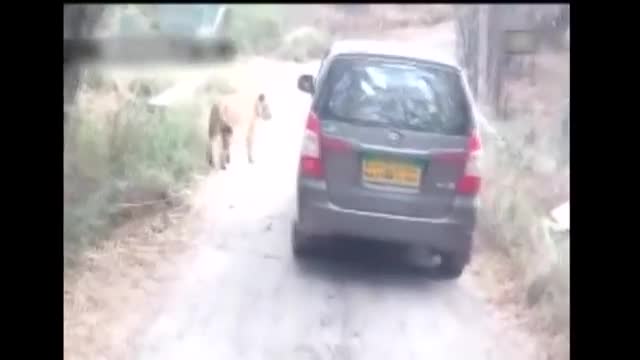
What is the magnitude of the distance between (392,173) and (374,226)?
4.5 inches

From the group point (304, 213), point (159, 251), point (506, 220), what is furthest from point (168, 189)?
point (506, 220)

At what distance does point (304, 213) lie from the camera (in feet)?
6.57

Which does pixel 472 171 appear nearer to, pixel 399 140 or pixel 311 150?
pixel 399 140

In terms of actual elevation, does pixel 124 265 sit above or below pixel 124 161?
below

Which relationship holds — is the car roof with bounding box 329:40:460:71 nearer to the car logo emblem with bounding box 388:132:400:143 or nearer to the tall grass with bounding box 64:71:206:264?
the car logo emblem with bounding box 388:132:400:143

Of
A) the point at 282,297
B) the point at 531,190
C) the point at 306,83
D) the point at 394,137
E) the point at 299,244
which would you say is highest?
the point at 306,83

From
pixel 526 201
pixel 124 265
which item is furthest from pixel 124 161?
pixel 526 201

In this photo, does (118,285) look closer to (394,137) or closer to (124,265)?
(124,265)

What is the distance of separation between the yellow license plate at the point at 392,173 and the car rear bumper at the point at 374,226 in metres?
0.07

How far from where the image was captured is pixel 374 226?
1982 mm

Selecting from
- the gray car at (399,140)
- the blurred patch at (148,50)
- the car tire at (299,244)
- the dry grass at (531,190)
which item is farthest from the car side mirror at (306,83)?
the dry grass at (531,190)
